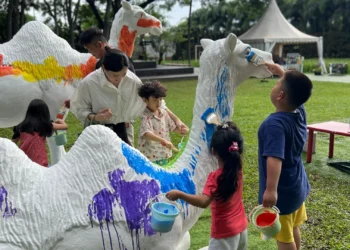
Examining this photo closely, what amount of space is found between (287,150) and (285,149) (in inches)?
0.6

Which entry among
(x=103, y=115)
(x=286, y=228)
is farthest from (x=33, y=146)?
(x=286, y=228)

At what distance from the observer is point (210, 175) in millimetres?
2133

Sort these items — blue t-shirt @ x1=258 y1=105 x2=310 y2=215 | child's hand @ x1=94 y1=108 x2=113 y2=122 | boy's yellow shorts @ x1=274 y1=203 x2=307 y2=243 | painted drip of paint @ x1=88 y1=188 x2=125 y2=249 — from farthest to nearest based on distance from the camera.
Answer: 1. child's hand @ x1=94 y1=108 x2=113 y2=122
2. boy's yellow shorts @ x1=274 y1=203 x2=307 y2=243
3. blue t-shirt @ x1=258 y1=105 x2=310 y2=215
4. painted drip of paint @ x1=88 y1=188 x2=125 y2=249

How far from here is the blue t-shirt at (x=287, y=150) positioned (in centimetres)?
225

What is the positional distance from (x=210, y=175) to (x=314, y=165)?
381 centimetres

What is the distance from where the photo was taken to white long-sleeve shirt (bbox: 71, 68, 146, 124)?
2809 mm

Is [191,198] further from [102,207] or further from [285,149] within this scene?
[285,149]

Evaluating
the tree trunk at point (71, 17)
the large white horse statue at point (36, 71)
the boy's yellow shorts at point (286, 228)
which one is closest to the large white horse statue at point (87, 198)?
the boy's yellow shorts at point (286, 228)

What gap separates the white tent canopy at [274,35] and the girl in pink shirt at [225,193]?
1931 cm

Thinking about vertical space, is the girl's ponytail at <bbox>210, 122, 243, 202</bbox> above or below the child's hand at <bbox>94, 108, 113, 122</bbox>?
below

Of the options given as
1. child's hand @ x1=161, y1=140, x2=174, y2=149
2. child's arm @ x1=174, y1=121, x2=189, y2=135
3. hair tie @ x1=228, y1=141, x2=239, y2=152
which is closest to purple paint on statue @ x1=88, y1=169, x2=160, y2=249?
hair tie @ x1=228, y1=141, x2=239, y2=152

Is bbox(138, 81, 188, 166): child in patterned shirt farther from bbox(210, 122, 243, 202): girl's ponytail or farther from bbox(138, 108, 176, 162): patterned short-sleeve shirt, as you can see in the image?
bbox(210, 122, 243, 202): girl's ponytail

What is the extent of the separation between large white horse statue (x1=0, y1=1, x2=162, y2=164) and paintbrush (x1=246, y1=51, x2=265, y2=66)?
2168mm

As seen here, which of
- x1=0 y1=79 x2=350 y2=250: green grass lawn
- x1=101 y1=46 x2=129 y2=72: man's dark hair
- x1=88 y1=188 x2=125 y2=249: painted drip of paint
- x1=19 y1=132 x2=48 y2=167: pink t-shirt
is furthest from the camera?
x1=0 y1=79 x2=350 y2=250: green grass lawn
